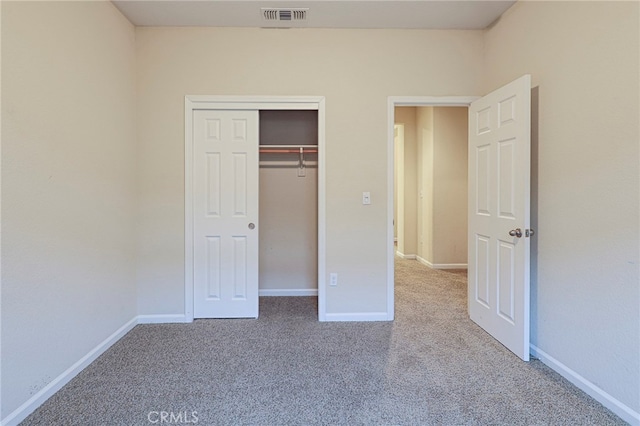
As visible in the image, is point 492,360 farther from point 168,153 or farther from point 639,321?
point 168,153

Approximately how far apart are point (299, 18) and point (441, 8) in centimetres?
122

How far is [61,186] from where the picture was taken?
6.46 feet

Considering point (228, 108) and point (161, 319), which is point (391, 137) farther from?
point (161, 319)

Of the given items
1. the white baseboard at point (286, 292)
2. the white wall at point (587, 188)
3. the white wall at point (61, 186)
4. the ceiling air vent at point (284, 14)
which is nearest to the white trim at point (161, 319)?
the white wall at point (61, 186)

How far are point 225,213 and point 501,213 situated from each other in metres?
2.43

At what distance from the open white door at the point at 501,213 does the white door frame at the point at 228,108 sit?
4.59 ft

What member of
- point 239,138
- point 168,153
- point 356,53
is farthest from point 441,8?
point 168,153

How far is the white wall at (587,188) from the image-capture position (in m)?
1.67

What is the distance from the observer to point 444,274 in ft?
15.3

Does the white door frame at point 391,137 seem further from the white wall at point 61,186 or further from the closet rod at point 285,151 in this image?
the white wall at point 61,186

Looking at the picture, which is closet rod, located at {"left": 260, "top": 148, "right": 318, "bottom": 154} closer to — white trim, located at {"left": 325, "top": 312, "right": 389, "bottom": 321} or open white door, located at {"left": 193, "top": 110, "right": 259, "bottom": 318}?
open white door, located at {"left": 193, "top": 110, "right": 259, "bottom": 318}

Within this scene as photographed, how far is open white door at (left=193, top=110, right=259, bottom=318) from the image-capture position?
2996 millimetres


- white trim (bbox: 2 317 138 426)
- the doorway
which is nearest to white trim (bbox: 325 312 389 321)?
white trim (bbox: 2 317 138 426)

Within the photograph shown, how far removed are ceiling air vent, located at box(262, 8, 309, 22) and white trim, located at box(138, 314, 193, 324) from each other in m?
2.86
